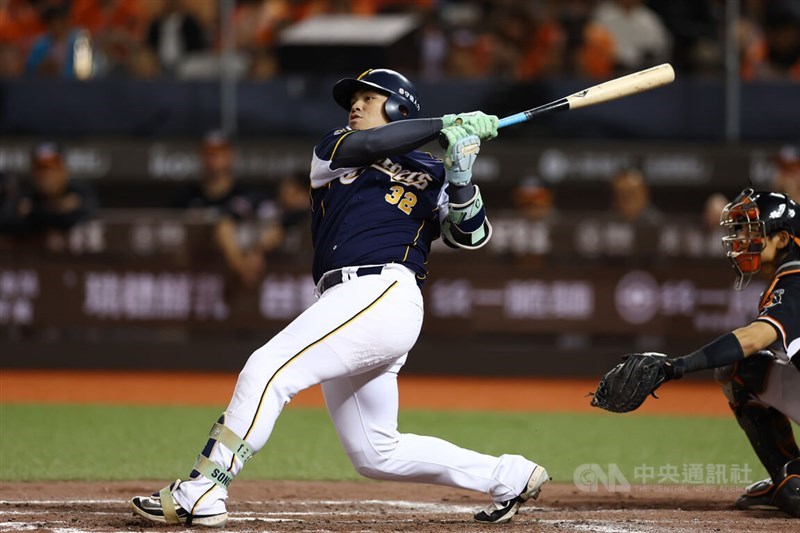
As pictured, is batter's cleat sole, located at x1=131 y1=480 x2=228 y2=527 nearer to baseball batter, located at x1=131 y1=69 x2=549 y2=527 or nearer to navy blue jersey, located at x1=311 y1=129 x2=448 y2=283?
baseball batter, located at x1=131 y1=69 x2=549 y2=527

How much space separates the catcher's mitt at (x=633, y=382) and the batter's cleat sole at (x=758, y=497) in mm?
872

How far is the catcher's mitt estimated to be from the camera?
451 cm

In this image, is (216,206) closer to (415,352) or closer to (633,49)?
(415,352)

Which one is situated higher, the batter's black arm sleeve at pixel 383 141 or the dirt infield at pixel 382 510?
the batter's black arm sleeve at pixel 383 141

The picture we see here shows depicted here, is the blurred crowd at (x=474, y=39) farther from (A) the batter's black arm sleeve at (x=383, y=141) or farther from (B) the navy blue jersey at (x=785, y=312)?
(A) the batter's black arm sleeve at (x=383, y=141)

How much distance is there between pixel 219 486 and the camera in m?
4.20

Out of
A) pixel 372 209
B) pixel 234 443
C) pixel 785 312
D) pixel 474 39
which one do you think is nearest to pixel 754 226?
pixel 785 312

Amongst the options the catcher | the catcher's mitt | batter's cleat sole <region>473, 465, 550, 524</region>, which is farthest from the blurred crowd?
batter's cleat sole <region>473, 465, 550, 524</region>

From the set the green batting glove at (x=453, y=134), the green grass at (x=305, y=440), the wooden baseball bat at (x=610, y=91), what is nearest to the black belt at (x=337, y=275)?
the green batting glove at (x=453, y=134)

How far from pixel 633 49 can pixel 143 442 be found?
6.42m

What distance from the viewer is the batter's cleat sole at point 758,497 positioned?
5004mm

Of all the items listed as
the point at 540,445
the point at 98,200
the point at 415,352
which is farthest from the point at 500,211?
the point at 540,445

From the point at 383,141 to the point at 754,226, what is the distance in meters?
1.67
